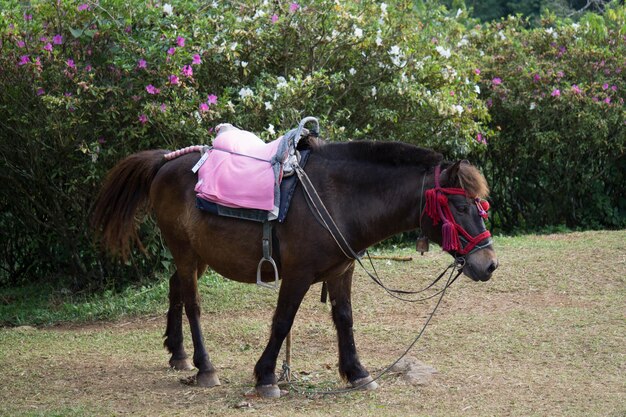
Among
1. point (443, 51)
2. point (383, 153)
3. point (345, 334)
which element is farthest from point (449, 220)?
point (443, 51)

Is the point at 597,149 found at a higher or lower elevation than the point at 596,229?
higher

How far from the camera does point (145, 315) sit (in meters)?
8.39

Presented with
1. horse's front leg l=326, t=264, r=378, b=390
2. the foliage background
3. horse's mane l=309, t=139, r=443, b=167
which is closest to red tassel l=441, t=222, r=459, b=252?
horse's mane l=309, t=139, r=443, b=167

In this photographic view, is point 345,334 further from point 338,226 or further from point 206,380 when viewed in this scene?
point 206,380

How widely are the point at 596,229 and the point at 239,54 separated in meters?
6.00

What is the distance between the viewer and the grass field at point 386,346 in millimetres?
5641

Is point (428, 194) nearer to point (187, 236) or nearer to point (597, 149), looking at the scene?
point (187, 236)

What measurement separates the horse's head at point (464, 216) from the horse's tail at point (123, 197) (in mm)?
2259

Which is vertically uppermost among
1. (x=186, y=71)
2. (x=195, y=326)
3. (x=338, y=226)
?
(x=186, y=71)

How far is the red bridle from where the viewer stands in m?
5.28

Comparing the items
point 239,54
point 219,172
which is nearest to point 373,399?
point 219,172

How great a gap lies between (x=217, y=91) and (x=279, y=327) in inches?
149

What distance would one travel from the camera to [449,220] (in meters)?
5.31

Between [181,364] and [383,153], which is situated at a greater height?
[383,153]
